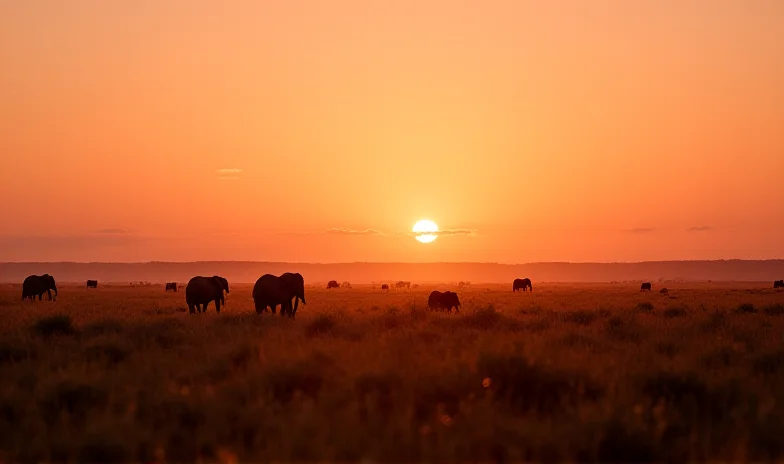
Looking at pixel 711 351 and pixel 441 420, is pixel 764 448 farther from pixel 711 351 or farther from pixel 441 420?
pixel 711 351

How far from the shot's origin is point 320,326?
773 inches

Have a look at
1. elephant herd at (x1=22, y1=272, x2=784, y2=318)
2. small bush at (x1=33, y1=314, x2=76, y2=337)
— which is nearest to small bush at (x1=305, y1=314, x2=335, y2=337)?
small bush at (x1=33, y1=314, x2=76, y2=337)

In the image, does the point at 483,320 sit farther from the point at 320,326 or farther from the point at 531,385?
the point at 531,385

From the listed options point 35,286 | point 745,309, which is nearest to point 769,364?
point 745,309

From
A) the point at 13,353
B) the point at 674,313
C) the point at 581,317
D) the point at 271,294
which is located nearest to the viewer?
the point at 13,353

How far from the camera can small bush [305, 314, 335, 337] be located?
18.8 meters

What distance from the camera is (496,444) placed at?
7.13m

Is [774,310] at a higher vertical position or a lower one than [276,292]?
lower

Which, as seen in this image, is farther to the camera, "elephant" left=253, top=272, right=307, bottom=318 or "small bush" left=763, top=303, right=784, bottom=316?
"small bush" left=763, top=303, right=784, bottom=316

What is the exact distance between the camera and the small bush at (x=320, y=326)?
18847 mm

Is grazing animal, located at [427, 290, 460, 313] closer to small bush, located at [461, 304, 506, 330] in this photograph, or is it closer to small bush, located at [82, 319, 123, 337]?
small bush, located at [461, 304, 506, 330]

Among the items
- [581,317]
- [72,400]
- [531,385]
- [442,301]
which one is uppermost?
[442,301]

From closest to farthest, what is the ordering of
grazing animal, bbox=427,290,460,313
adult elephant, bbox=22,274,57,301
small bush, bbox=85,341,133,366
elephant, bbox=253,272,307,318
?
small bush, bbox=85,341,133,366 < elephant, bbox=253,272,307,318 < grazing animal, bbox=427,290,460,313 < adult elephant, bbox=22,274,57,301

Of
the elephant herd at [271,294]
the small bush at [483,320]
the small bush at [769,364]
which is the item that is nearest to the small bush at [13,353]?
the small bush at [483,320]
